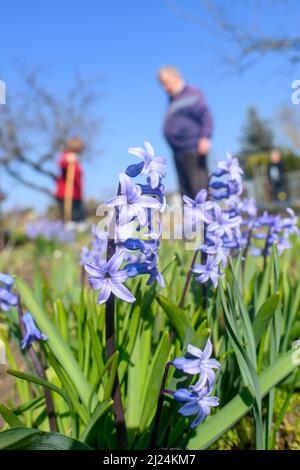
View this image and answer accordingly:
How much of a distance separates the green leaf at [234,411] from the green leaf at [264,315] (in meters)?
0.10

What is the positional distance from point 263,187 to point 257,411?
19.8 meters

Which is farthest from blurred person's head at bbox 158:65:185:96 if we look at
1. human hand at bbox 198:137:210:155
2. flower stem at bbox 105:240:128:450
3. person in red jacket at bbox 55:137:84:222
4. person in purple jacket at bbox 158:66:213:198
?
flower stem at bbox 105:240:128:450

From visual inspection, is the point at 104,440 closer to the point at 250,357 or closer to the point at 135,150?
the point at 250,357

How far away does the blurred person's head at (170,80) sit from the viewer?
212 inches

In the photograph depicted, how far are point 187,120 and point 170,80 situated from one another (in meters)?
0.46

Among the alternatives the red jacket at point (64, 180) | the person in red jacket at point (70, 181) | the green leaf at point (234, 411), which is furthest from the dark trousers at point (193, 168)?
the green leaf at point (234, 411)

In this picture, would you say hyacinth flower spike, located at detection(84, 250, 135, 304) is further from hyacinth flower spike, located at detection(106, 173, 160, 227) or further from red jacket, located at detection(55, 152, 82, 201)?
red jacket, located at detection(55, 152, 82, 201)

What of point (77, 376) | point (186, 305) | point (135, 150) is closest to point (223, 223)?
point (186, 305)

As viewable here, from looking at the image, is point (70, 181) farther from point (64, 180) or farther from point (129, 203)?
point (129, 203)

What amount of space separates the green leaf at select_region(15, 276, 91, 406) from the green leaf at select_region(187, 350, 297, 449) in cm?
28

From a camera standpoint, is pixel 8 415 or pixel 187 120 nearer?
pixel 8 415

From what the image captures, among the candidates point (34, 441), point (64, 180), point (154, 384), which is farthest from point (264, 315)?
point (64, 180)

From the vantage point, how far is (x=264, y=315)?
121cm

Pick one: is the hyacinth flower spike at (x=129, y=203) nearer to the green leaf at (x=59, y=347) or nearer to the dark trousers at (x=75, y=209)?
the green leaf at (x=59, y=347)
